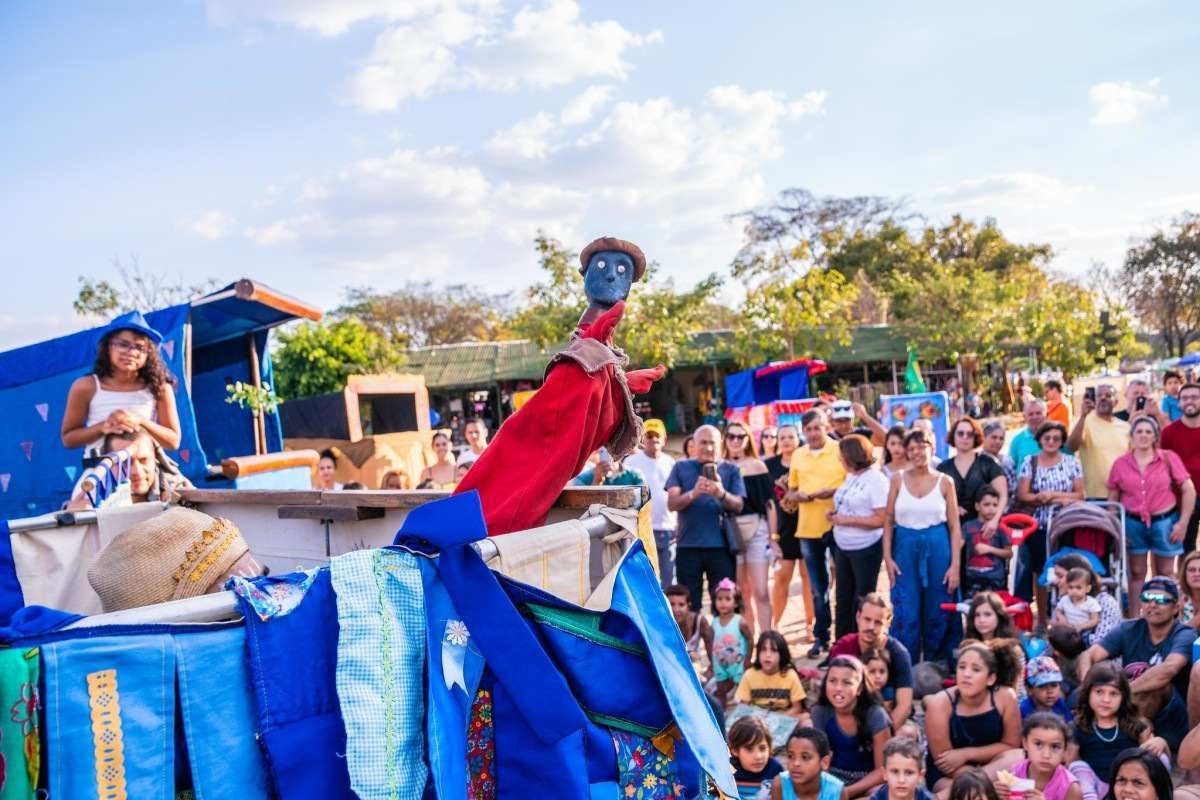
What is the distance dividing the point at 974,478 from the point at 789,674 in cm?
217

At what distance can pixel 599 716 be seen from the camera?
196cm

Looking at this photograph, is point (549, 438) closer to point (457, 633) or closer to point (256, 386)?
point (457, 633)

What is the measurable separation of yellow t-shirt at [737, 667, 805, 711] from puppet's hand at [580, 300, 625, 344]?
3.13m

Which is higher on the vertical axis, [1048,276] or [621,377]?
[1048,276]

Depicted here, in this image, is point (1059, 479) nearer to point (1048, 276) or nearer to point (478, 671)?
point (478, 671)

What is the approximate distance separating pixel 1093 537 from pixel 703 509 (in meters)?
2.54

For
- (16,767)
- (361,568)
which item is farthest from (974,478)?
(16,767)

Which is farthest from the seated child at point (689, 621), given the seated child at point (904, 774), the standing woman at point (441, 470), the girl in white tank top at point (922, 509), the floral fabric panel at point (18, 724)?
the floral fabric panel at point (18, 724)

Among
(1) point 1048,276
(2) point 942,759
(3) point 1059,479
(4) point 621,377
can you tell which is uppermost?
(1) point 1048,276

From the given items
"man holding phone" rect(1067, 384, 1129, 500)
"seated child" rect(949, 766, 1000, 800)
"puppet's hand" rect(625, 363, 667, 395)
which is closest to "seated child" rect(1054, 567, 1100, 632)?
"man holding phone" rect(1067, 384, 1129, 500)

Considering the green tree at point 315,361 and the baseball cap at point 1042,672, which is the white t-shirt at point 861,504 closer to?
the baseball cap at point 1042,672

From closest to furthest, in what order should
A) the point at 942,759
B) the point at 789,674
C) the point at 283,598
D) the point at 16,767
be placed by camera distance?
the point at 16,767
the point at 283,598
the point at 942,759
the point at 789,674

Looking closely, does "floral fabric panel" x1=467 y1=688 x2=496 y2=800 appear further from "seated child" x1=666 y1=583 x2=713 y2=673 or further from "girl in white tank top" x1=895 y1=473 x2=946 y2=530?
"girl in white tank top" x1=895 y1=473 x2=946 y2=530

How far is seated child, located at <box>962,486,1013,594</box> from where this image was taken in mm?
5809
